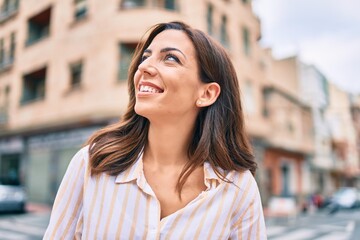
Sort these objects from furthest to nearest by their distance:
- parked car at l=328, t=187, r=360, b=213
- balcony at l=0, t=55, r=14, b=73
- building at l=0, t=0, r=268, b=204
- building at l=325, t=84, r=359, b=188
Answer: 1. building at l=325, t=84, r=359, b=188
2. parked car at l=328, t=187, r=360, b=213
3. building at l=0, t=0, r=268, b=204
4. balcony at l=0, t=55, r=14, b=73

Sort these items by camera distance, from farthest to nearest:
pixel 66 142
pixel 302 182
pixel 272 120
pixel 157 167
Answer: pixel 302 182 → pixel 272 120 → pixel 66 142 → pixel 157 167

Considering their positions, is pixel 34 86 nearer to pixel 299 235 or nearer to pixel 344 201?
pixel 299 235

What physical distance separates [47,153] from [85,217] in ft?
38.9

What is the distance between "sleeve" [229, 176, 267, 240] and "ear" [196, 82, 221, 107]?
13.9 inches

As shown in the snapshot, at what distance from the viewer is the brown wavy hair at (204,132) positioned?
115 cm

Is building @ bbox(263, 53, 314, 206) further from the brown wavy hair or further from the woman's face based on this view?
the woman's face

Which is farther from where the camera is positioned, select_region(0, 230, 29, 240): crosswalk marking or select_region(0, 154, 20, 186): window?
select_region(0, 154, 20, 186): window

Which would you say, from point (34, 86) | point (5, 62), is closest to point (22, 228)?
point (5, 62)

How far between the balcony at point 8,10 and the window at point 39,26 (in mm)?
3411

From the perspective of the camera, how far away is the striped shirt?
3.34 ft

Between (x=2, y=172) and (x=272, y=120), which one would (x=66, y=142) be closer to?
(x=2, y=172)

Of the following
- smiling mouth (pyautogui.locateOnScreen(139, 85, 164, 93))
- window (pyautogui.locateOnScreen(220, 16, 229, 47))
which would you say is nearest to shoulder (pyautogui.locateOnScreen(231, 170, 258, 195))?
smiling mouth (pyautogui.locateOnScreen(139, 85, 164, 93))

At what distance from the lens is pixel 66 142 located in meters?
11.2

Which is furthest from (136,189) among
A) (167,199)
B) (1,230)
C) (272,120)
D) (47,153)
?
(272,120)
